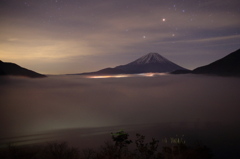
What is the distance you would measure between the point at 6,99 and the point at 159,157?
20078 cm

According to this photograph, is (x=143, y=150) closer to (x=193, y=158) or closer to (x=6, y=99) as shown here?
(x=193, y=158)

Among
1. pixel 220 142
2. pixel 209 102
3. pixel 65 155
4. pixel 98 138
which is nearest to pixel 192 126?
pixel 220 142

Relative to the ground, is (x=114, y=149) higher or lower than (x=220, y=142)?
higher

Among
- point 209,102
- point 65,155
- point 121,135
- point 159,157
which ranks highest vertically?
point 121,135

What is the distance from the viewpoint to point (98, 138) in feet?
226

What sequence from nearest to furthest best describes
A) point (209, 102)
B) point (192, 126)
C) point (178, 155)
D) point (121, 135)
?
point (121, 135) < point (178, 155) < point (192, 126) < point (209, 102)

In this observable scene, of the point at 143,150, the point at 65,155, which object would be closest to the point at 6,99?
the point at 65,155

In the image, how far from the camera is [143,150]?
25.2 m

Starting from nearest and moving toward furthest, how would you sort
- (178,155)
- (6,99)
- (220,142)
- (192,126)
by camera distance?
1. (178,155)
2. (220,142)
3. (192,126)
4. (6,99)

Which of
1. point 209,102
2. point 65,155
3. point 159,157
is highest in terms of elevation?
point 159,157

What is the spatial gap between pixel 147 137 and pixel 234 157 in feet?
113

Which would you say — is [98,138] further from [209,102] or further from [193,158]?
[209,102]

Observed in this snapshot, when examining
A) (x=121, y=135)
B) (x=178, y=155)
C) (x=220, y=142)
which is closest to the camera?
(x=121, y=135)

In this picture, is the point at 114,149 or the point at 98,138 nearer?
the point at 114,149
